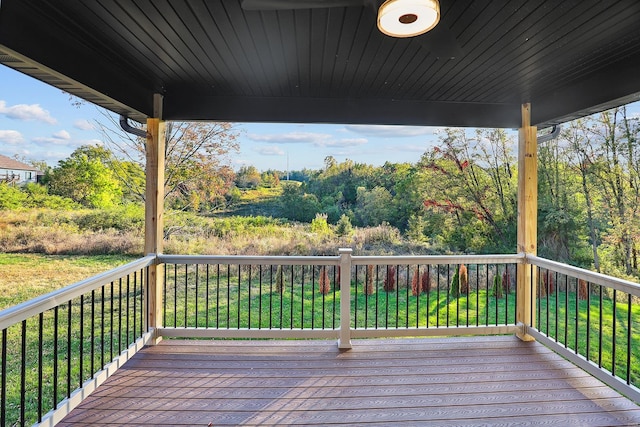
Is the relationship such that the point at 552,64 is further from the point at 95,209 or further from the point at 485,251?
→ the point at 95,209

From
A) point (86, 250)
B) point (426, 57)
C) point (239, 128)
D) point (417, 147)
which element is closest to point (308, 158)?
point (239, 128)

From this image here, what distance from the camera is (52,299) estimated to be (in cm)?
208

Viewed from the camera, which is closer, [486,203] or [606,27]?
[606,27]

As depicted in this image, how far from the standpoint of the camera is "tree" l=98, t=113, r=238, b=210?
20.9 feet

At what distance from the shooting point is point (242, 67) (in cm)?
281

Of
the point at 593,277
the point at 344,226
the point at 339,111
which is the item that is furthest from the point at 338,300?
the point at 593,277

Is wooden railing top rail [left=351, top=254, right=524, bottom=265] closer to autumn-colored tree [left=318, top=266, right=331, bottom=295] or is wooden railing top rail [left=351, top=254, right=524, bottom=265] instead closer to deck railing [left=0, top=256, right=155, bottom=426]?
autumn-colored tree [left=318, top=266, right=331, bottom=295]

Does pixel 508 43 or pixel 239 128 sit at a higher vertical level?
pixel 239 128

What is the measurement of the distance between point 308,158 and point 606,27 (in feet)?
19.4

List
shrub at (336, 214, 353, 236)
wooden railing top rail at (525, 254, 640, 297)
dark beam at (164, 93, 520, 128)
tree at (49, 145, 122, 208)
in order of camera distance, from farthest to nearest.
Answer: shrub at (336, 214, 353, 236), tree at (49, 145, 122, 208), dark beam at (164, 93, 520, 128), wooden railing top rail at (525, 254, 640, 297)

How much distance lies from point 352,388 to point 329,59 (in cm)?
257

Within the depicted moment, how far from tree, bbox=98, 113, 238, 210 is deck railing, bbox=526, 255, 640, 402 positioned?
5523 mm

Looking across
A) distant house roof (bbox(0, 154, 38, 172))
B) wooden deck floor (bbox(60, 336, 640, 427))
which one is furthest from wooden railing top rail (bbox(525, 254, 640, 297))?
distant house roof (bbox(0, 154, 38, 172))

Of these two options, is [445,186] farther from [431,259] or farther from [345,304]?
[345,304]
